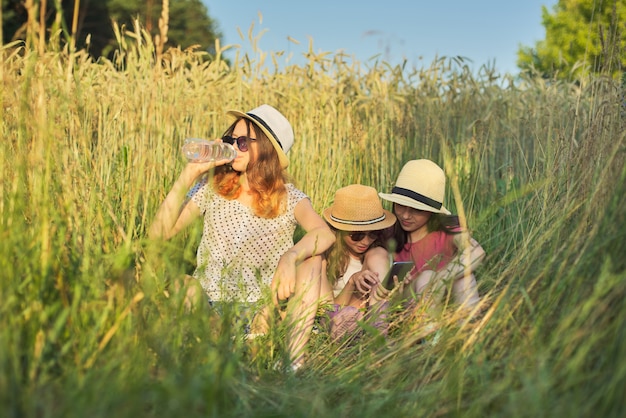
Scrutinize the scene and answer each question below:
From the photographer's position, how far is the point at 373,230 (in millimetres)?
3242

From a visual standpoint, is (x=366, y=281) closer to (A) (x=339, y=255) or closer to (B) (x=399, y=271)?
(B) (x=399, y=271)

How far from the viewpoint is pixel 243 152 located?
3.06 m

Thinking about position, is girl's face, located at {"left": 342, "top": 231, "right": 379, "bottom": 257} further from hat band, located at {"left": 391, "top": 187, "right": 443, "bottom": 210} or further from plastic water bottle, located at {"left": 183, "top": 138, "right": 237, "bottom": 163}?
plastic water bottle, located at {"left": 183, "top": 138, "right": 237, "bottom": 163}

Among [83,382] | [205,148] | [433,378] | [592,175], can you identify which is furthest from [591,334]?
[205,148]

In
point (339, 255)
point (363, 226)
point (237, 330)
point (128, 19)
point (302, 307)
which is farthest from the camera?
point (128, 19)

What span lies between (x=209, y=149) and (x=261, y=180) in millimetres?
257

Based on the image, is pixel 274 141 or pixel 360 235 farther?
pixel 360 235

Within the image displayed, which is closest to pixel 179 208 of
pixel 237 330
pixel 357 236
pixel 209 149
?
pixel 209 149

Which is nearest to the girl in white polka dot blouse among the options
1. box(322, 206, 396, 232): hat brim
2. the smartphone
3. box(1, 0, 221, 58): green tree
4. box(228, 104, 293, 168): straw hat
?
box(228, 104, 293, 168): straw hat

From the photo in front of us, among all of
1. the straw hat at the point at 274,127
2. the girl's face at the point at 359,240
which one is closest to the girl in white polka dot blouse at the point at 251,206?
the straw hat at the point at 274,127

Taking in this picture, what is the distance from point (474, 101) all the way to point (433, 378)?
11.2 feet

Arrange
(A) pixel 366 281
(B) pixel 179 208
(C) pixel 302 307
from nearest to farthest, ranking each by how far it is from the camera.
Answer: (C) pixel 302 307, (B) pixel 179 208, (A) pixel 366 281

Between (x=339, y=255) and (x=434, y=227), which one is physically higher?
(x=434, y=227)

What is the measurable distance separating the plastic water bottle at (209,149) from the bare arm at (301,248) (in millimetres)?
374
